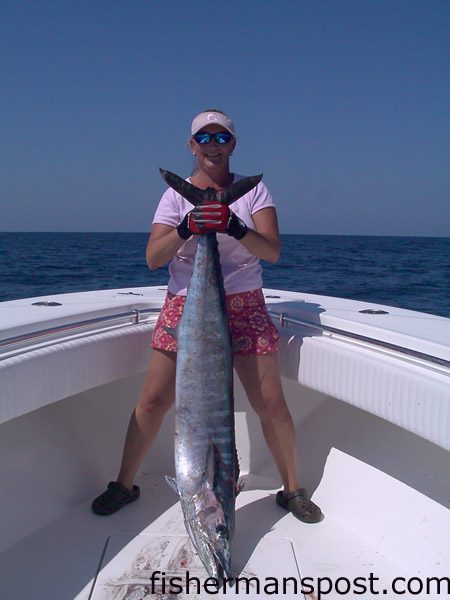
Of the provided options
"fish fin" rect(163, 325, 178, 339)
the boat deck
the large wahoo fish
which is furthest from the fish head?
"fish fin" rect(163, 325, 178, 339)

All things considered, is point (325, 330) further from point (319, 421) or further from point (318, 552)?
point (318, 552)

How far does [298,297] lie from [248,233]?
1759 mm

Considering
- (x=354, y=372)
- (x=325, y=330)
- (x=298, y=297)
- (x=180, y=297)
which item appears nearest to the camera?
(x=354, y=372)

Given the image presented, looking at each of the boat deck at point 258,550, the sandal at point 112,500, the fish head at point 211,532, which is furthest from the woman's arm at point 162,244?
the boat deck at point 258,550

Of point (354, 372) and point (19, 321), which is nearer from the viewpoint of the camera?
point (354, 372)

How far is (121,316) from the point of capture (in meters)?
2.80

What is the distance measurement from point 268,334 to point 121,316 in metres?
0.86

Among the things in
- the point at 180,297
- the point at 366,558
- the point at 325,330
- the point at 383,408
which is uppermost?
the point at 180,297

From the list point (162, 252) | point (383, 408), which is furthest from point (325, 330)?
point (162, 252)

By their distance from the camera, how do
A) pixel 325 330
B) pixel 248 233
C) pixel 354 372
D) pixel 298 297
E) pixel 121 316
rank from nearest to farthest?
pixel 248 233
pixel 354 372
pixel 325 330
pixel 121 316
pixel 298 297

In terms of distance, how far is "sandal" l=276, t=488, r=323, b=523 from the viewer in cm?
252

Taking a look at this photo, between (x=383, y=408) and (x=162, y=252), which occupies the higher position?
(x=162, y=252)

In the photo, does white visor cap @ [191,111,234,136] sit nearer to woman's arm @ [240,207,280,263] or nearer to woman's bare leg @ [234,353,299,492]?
woman's arm @ [240,207,280,263]

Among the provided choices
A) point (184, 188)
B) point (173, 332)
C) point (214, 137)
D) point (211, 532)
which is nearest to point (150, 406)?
point (173, 332)
